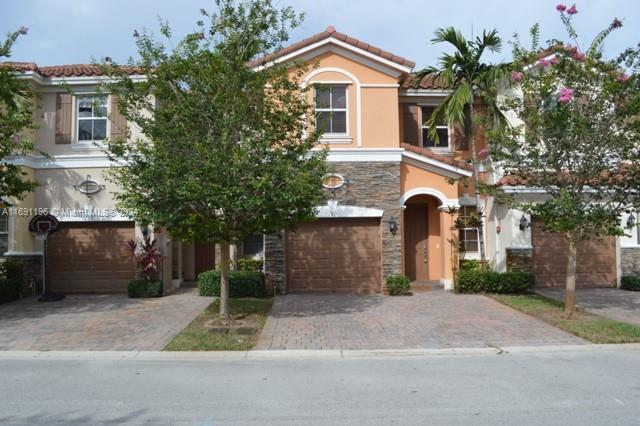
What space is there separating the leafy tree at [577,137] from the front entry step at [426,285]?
5216 millimetres

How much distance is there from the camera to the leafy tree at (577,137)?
35.4 ft

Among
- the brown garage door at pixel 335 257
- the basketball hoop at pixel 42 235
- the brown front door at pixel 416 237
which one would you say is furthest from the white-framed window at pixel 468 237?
→ the basketball hoop at pixel 42 235

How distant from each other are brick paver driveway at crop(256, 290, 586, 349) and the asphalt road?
99cm

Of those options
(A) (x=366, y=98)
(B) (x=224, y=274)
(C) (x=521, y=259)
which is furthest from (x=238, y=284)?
(C) (x=521, y=259)

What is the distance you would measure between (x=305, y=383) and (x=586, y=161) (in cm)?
772

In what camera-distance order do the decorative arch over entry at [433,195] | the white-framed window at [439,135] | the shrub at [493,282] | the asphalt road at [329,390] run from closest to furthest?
1. the asphalt road at [329,390]
2. the shrub at [493,282]
3. the decorative arch over entry at [433,195]
4. the white-framed window at [439,135]

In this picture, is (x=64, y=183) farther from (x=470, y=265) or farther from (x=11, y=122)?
(x=470, y=265)

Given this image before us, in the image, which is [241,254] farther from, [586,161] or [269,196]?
[586,161]

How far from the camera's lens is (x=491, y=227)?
1703cm

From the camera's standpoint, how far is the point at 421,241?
17734mm

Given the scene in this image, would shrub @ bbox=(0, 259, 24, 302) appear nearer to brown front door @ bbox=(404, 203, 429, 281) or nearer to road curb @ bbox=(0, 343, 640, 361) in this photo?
road curb @ bbox=(0, 343, 640, 361)

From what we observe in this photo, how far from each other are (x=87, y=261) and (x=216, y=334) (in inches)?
309

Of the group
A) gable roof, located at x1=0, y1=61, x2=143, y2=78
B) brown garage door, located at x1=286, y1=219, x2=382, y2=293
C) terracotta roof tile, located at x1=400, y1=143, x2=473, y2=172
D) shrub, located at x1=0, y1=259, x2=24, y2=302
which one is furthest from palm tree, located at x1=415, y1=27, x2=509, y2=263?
shrub, located at x1=0, y1=259, x2=24, y2=302

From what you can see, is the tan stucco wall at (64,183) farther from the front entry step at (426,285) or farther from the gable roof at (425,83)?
the front entry step at (426,285)
